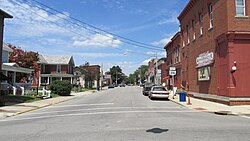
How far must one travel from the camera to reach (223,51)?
20.8 m

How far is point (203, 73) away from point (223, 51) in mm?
5343

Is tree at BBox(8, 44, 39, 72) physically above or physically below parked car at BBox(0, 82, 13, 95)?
Answer: above

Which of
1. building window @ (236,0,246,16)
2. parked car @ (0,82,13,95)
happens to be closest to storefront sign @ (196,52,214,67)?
building window @ (236,0,246,16)

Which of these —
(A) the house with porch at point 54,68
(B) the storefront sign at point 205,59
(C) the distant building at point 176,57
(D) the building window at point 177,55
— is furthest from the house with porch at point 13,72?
(D) the building window at point 177,55

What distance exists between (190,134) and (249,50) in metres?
13.6

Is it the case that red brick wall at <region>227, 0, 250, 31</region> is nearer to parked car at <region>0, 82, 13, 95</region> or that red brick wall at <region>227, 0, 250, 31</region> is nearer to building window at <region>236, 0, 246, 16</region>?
building window at <region>236, 0, 246, 16</region>

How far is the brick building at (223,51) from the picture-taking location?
64.2ft

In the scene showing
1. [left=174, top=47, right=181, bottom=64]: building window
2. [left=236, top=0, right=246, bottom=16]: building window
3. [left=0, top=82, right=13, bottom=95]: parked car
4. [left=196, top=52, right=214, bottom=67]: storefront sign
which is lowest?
[left=0, top=82, right=13, bottom=95]: parked car

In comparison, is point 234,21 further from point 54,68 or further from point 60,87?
point 54,68

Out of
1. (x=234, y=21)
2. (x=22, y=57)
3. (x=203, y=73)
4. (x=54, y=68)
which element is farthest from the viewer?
(x=54, y=68)

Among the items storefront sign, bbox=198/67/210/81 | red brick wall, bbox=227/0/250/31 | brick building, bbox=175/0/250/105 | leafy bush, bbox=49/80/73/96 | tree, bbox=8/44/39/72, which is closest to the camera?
brick building, bbox=175/0/250/105

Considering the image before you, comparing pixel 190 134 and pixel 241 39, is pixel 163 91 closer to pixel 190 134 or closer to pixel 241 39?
pixel 241 39

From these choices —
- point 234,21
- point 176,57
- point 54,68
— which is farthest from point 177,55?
point 54,68

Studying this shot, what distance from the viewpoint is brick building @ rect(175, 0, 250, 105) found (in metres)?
19.6
